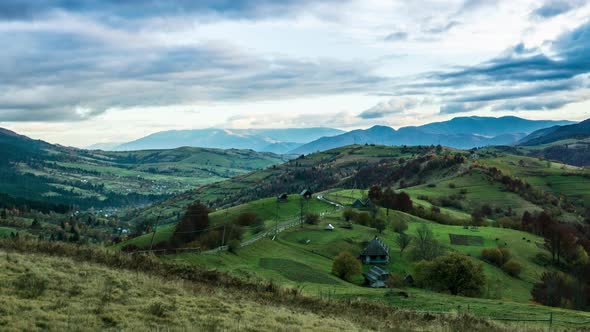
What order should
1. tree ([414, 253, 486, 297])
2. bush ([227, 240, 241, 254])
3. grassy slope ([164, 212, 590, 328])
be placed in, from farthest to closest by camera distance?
bush ([227, 240, 241, 254]) → tree ([414, 253, 486, 297]) → grassy slope ([164, 212, 590, 328])

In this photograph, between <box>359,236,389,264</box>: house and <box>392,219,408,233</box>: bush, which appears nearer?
<box>359,236,389,264</box>: house

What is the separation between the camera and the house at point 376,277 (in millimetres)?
69688

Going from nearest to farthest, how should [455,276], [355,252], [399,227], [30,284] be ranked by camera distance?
[30,284] → [455,276] → [355,252] → [399,227]

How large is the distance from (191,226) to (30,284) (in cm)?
9973

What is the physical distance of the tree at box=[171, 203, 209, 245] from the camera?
113 m

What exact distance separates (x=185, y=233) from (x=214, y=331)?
3938 inches

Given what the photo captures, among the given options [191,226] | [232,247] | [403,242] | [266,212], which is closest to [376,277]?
[232,247]

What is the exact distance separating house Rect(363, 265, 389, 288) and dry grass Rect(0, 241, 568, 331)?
37.1m

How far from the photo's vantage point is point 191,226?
399ft

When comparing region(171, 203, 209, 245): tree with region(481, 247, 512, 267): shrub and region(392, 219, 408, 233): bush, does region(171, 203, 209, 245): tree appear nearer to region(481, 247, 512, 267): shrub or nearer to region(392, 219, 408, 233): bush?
region(392, 219, 408, 233): bush

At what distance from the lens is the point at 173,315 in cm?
2116

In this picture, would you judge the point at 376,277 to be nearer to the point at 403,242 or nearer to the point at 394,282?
the point at 394,282

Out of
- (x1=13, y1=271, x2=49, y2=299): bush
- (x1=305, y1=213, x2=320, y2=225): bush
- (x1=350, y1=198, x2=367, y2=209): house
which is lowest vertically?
(x1=305, y1=213, x2=320, y2=225): bush

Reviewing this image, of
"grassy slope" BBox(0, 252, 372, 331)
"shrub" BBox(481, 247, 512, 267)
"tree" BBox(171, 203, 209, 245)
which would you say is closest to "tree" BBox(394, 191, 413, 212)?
"shrub" BBox(481, 247, 512, 267)
